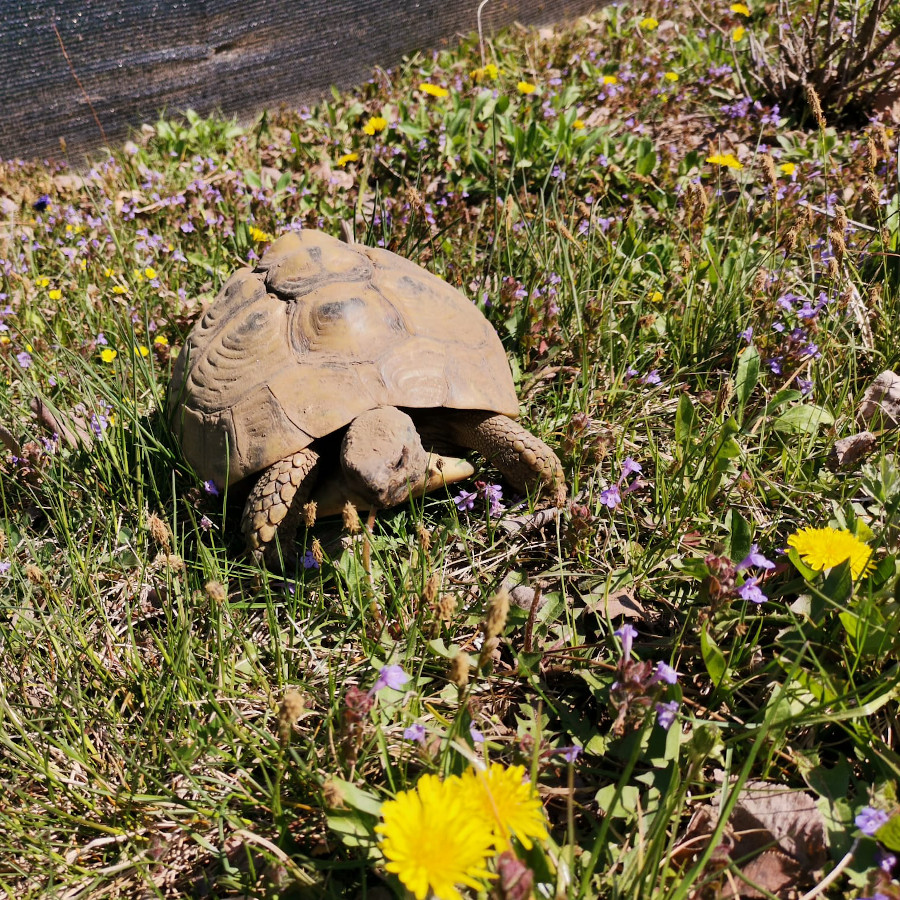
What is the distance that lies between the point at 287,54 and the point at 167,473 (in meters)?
4.63

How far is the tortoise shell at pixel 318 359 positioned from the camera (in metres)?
2.88

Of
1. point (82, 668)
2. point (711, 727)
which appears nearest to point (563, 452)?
point (711, 727)

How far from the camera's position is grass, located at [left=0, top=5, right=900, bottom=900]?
76.3 inches

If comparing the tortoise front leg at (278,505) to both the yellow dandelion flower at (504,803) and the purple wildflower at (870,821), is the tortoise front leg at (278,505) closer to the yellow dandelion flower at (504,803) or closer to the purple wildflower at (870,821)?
the yellow dandelion flower at (504,803)

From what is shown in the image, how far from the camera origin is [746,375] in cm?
309

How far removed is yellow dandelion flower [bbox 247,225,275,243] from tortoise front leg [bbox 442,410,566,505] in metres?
2.07

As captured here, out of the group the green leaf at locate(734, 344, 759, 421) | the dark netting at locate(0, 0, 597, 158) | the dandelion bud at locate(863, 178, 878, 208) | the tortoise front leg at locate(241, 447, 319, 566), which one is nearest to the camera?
the tortoise front leg at locate(241, 447, 319, 566)

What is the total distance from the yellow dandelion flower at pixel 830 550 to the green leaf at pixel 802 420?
2.73 feet

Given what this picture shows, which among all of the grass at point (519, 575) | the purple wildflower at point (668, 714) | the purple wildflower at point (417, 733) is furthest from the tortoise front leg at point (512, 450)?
the purple wildflower at point (417, 733)

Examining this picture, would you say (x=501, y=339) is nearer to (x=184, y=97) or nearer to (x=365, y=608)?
(x=365, y=608)

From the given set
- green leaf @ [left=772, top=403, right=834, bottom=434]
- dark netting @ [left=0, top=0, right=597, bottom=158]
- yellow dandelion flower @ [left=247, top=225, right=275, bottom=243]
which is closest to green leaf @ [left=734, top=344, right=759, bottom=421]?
green leaf @ [left=772, top=403, right=834, bottom=434]

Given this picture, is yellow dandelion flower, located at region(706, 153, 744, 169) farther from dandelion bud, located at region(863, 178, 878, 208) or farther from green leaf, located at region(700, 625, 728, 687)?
green leaf, located at region(700, 625, 728, 687)

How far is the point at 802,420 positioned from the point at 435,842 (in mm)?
2216

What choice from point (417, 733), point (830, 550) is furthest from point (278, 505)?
point (830, 550)
